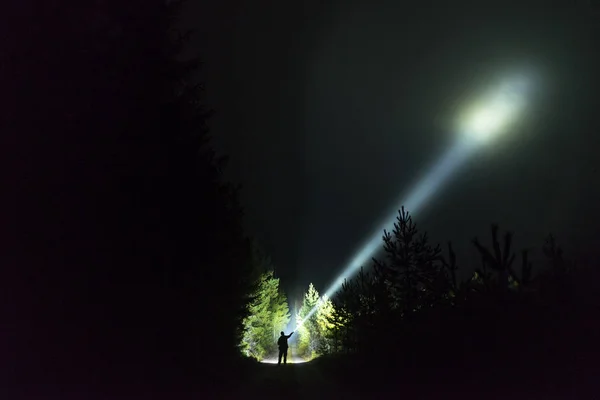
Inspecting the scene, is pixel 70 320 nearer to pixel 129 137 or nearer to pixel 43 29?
pixel 129 137

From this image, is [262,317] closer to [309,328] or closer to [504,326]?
[309,328]

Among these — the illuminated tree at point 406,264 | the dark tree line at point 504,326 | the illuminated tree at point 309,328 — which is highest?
the illuminated tree at point 309,328

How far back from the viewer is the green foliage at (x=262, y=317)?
30281mm

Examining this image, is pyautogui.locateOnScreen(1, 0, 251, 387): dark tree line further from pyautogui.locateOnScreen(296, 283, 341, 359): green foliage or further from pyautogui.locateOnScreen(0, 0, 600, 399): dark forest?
pyautogui.locateOnScreen(296, 283, 341, 359): green foliage

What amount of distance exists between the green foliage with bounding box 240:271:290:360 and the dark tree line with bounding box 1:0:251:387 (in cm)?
1358

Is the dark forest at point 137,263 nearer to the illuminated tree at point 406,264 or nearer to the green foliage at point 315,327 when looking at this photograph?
the illuminated tree at point 406,264

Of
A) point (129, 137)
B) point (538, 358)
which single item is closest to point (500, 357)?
point (538, 358)

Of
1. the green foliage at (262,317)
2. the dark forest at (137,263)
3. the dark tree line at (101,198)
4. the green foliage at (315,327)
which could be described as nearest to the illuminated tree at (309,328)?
the green foliage at (315,327)

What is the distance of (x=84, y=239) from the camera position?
20.4ft

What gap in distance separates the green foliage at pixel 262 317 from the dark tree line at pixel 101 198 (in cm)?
1358

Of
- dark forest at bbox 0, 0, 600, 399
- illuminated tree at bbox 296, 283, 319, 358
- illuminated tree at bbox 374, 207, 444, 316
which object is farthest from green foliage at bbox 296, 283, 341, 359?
dark forest at bbox 0, 0, 600, 399

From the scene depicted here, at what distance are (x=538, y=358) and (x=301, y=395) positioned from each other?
574 centimetres

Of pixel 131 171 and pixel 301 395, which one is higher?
pixel 131 171

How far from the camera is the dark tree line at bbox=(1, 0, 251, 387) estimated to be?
542 centimetres
